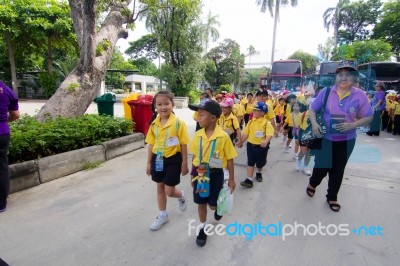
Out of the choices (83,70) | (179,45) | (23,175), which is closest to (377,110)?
(83,70)

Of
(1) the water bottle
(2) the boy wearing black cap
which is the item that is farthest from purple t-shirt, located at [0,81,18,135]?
(2) the boy wearing black cap

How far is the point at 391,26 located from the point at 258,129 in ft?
113

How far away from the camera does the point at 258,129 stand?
4.09 metres

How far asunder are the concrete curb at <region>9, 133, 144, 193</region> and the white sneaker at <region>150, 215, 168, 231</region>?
2.19 meters

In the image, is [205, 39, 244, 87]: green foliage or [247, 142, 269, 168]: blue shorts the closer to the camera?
[247, 142, 269, 168]: blue shorts

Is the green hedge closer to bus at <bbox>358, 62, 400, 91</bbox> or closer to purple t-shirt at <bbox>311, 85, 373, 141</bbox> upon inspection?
purple t-shirt at <bbox>311, 85, 373, 141</bbox>

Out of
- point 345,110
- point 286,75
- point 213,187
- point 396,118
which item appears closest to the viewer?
point 213,187

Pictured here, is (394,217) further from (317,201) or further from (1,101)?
(1,101)

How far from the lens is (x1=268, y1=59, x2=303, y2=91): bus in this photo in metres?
18.5

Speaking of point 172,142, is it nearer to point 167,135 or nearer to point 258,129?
point 167,135

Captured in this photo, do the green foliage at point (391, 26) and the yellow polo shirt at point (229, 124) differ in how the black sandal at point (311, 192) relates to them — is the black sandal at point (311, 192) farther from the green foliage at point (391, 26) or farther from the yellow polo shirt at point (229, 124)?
the green foliage at point (391, 26)

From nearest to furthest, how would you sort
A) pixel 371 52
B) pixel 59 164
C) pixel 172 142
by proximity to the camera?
pixel 172 142
pixel 59 164
pixel 371 52

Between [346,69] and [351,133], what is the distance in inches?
31.2

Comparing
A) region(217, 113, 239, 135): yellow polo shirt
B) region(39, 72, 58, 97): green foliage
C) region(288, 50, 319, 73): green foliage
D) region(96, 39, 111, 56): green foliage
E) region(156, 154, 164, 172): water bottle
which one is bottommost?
region(156, 154, 164, 172): water bottle
